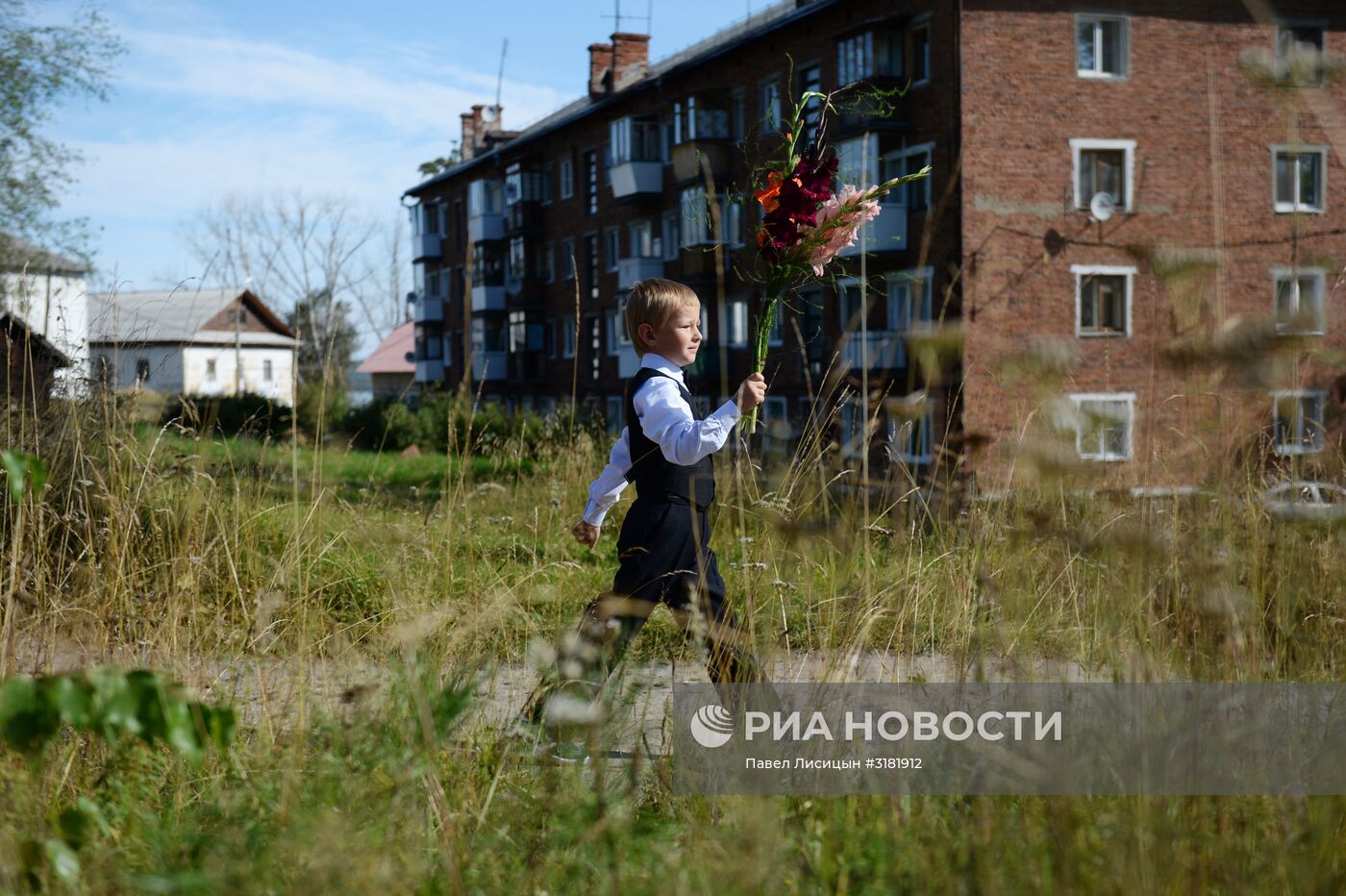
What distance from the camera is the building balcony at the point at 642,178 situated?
37.3m

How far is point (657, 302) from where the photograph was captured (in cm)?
360

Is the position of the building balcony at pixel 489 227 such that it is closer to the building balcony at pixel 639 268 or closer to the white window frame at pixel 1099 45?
the building balcony at pixel 639 268

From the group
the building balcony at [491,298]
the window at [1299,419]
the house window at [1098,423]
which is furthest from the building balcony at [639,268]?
the house window at [1098,423]

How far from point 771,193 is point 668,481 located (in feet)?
2.99

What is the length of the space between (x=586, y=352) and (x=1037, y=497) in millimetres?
38483

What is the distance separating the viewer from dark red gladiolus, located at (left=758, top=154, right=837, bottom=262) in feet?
11.9

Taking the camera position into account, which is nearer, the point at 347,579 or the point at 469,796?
the point at 469,796

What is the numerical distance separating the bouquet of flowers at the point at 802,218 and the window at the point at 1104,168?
2355cm

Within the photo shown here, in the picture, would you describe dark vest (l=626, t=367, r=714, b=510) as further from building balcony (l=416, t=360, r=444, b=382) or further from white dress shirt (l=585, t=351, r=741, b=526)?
building balcony (l=416, t=360, r=444, b=382)

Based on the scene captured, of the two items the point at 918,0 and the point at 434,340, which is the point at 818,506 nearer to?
the point at 918,0

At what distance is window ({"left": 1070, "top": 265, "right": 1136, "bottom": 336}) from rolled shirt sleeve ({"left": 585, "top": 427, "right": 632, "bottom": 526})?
22686mm

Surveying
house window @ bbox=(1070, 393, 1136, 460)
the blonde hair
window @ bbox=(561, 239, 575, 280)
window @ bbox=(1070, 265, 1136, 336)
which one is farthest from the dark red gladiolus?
window @ bbox=(561, 239, 575, 280)

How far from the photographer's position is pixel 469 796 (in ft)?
8.96

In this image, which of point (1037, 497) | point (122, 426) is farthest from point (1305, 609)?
point (122, 426)
